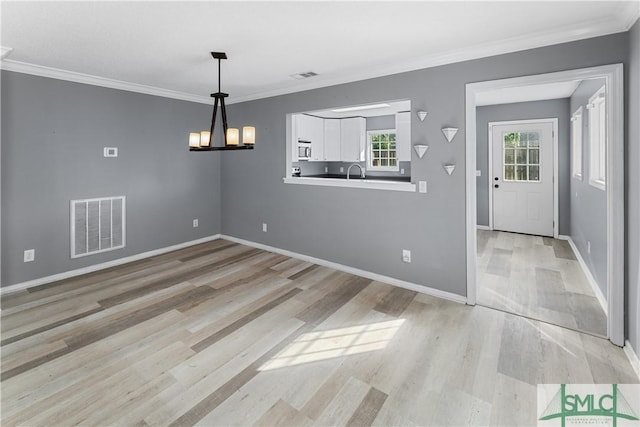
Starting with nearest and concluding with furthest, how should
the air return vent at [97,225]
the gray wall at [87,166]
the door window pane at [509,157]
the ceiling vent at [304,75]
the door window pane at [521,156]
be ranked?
the gray wall at [87,166]
the ceiling vent at [304,75]
the air return vent at [97,225]
the door window pane at [521,156]
the door window pane at [509,157]

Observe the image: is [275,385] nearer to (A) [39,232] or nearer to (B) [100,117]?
(A) [39,232]

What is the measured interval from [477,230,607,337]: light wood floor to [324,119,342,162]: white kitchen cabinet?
3.59m

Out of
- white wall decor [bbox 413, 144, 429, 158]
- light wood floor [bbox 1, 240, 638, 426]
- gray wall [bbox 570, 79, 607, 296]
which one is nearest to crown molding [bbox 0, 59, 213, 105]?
light wood floor [bbox 1, 240, 638, 426]

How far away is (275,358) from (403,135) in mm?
5147

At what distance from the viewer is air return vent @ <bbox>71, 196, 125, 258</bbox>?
402cm

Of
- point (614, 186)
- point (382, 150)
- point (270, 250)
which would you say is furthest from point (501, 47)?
point (382, 150)

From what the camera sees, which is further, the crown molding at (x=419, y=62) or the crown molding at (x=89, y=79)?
the crown molding at (x=89, y=79)

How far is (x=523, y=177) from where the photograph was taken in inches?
236

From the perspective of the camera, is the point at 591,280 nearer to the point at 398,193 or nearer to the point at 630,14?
the point at 398,193

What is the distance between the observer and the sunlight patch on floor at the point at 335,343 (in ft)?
7.73

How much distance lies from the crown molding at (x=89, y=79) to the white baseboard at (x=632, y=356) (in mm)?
5715

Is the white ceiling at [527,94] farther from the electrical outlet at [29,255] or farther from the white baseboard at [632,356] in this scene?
the electrical outlet at [29,255]

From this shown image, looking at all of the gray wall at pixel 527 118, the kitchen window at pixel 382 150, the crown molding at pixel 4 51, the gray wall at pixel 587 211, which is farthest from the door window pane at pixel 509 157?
the crown molding at pixel 4 51

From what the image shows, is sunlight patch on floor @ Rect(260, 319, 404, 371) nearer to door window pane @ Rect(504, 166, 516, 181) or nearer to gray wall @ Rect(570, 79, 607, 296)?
gray wall @ Rect(570, 79, 607, 296)
